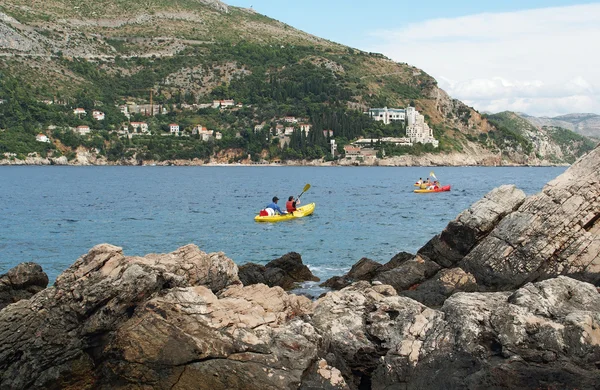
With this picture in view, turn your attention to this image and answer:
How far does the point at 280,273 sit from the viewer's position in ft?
72.0

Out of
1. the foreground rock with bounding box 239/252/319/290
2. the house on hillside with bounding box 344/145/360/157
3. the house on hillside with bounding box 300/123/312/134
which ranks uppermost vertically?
the house on hillside with bounding box 300/123/312/134

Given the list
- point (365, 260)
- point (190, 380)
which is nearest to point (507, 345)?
point (190, 380)

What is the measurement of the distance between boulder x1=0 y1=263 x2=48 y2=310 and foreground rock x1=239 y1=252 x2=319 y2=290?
19.3 feet

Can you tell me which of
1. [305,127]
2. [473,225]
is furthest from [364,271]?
[305,127]

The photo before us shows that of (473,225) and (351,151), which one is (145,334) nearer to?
(473,225)

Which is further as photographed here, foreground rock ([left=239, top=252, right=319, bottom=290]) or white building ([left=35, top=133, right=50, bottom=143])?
white building ([left=35, top=133, right=50, bottom=143])

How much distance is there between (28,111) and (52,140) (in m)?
12.6

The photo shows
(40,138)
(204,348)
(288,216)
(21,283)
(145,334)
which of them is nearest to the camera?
(204,348)

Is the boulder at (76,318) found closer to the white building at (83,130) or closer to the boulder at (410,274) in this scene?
the boulder at (410,274)

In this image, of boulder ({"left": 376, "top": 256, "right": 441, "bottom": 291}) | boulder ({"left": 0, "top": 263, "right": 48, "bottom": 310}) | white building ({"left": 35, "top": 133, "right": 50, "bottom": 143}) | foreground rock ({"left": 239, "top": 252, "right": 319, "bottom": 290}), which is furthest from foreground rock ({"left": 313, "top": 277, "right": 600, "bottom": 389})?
white building ({"left": 35, "top": 133, "right": 50, "bottom": 143})

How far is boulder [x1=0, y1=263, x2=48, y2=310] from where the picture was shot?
1596cm

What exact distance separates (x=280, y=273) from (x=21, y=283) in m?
8.21

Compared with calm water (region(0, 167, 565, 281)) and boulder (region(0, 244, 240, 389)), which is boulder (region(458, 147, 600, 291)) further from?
boulder (region(0, 244, 240, 389))

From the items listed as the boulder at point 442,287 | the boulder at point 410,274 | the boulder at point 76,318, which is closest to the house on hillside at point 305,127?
the boulder at point 410,274
